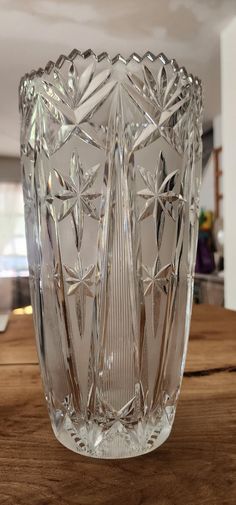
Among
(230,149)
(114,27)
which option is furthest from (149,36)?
(230,149)

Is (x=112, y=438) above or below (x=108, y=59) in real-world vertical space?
below

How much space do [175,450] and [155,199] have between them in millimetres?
120

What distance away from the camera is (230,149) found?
5.28 ft

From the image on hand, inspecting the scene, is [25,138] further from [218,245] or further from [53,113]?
[218,245]

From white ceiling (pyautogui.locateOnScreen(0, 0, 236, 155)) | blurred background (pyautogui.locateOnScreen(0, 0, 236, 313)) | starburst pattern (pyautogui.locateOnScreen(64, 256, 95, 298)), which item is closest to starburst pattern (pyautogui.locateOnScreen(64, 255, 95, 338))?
starburst pattern (pyautogui.locateOnScreen(64, 256, 95, 298))

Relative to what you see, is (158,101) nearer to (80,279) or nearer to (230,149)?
(80,279)

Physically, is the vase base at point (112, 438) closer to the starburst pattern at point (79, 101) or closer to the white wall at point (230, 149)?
the starburst pattern at point (79, 101)

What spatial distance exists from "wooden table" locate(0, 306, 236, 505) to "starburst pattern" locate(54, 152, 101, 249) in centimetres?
10

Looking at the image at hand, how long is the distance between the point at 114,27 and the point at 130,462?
5.64 feet

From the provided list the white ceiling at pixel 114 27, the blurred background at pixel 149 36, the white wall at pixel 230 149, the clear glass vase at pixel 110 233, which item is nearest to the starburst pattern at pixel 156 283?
the clear glass vase at pixel 110 233

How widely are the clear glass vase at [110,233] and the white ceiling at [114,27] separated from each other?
1.21 meters

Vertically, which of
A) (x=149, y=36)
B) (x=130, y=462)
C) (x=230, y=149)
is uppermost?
(x=149, y=36)

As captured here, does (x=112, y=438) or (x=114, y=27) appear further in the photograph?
(x=114, y=27)

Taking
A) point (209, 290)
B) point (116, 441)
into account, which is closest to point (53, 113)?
point (116, 441)
